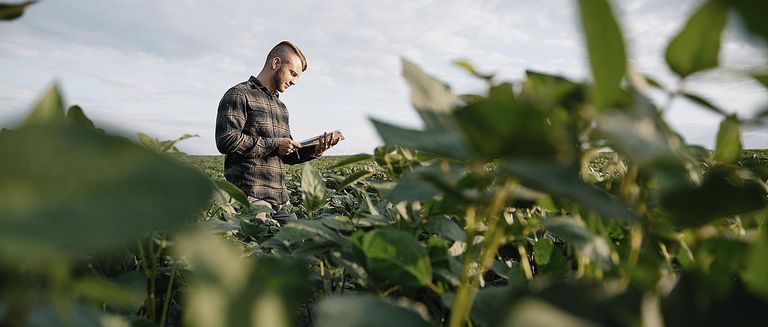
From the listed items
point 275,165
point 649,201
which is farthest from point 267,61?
point 649,201

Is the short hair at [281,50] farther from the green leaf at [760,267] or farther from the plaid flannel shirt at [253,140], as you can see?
the green leaf at [760,267]

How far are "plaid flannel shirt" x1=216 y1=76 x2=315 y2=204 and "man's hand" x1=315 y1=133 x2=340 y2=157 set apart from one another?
0.40 ft

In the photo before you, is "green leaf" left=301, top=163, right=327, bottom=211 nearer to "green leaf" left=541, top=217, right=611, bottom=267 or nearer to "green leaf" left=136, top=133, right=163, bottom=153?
"green leaf" left=136, top=133, right=163, bottom=153

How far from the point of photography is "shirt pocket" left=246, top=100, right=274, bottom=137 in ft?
13.8

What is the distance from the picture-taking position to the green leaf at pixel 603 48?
297 millimetres

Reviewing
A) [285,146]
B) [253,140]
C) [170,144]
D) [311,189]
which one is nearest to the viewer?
[170,144]

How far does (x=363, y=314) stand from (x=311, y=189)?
695mm

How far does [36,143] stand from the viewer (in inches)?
10.5

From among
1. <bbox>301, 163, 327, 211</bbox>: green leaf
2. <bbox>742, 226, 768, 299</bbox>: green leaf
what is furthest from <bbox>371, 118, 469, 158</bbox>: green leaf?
<bbox>301, 163, 327, 211</bbox>: green leaf

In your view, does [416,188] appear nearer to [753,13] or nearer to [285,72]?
[753,13]

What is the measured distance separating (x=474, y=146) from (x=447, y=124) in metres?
0.07

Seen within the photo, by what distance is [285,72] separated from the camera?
183 inches

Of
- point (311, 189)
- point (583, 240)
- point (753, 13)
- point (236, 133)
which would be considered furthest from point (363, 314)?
point (236, 133)

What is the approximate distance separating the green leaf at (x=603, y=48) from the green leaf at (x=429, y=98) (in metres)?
0.13
